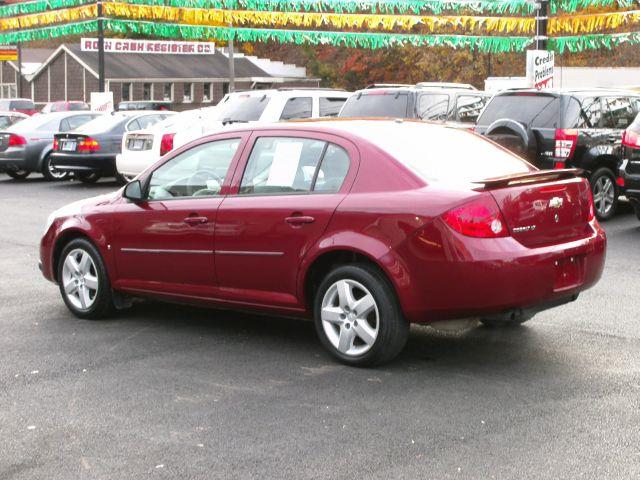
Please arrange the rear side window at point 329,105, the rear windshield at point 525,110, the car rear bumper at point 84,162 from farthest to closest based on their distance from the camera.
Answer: the car rear bumper at point 84,162 → the rear side window at point 329,105 → the rear windshield at point 525,110

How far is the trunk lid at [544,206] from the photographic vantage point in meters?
6.35

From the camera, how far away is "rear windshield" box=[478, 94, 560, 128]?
48.9ft

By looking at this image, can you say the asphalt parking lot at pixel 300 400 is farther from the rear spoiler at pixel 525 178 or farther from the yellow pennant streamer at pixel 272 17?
the yellow pennant streamer at pixel 272 17

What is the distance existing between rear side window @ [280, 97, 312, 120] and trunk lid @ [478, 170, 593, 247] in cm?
1269

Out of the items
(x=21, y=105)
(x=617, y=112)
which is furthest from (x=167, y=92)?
(x=617, y=112)

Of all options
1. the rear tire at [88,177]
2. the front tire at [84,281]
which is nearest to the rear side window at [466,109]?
the rear tire at [88,177]

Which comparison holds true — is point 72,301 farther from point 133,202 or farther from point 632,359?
point 632,359

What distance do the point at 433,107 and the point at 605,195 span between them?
3.53 meters

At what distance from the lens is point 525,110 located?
15227 millimetres

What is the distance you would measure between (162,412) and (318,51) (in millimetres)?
70873

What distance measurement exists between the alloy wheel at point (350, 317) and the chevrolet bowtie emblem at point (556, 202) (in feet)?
4.13

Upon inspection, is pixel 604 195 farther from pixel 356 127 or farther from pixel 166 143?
pixel 356 127

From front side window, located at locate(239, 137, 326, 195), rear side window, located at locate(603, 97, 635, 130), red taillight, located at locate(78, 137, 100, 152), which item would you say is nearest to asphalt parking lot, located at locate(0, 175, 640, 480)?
front side window, located at locate(239, 137, 326, 195)

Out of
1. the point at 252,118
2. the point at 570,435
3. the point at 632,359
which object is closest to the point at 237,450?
the point at 570,435
